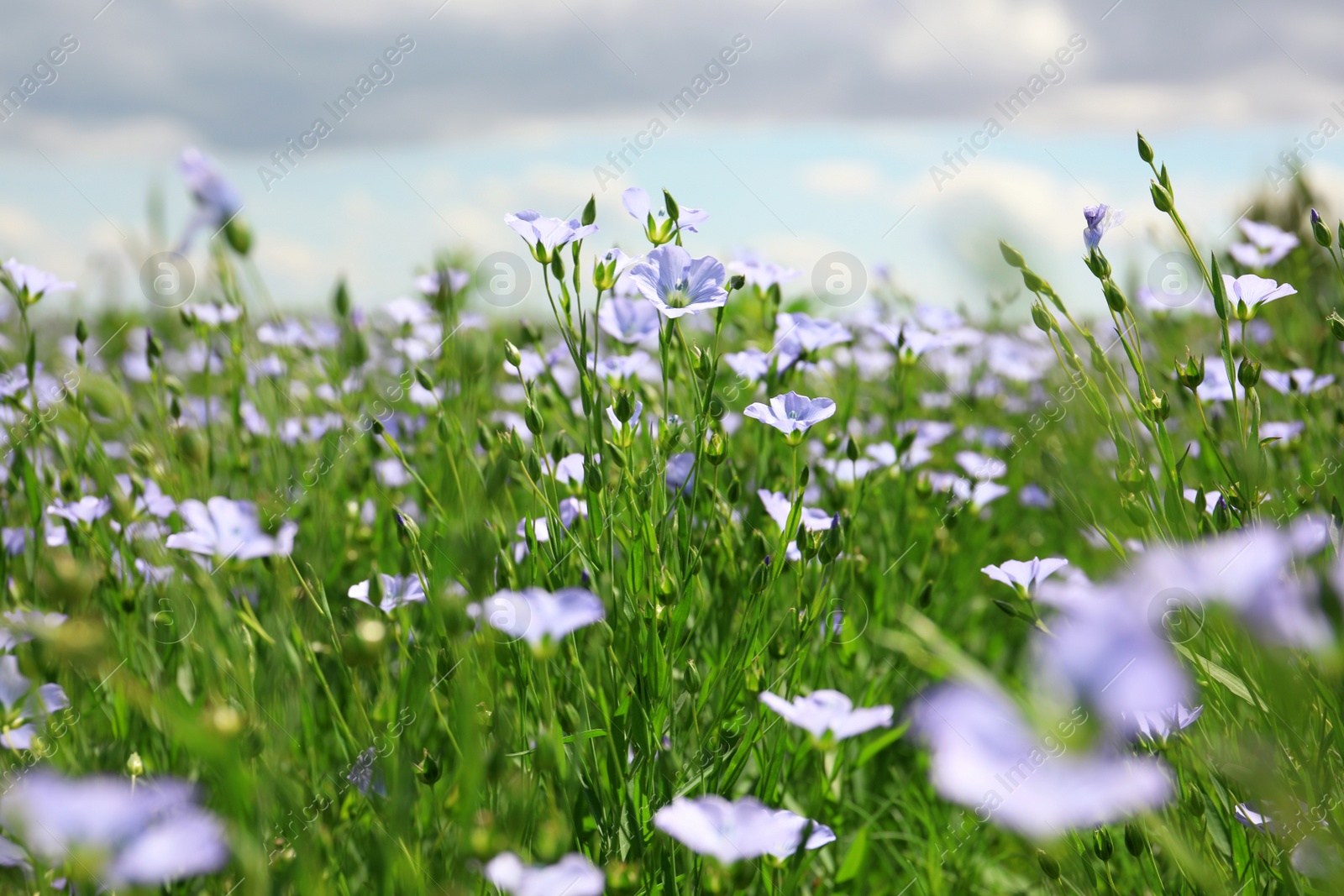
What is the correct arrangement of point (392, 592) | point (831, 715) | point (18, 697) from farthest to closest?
point (392, 592), point (18, 697), point (831, 715)

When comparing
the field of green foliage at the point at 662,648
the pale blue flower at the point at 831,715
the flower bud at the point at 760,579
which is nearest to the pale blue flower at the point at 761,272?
→ the field of green foliage at the point at 662,648

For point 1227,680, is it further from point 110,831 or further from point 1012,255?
point 110,831

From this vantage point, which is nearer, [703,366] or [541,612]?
[541,612]

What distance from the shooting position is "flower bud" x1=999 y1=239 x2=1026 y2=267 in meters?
1.29

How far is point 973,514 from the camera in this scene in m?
2.47

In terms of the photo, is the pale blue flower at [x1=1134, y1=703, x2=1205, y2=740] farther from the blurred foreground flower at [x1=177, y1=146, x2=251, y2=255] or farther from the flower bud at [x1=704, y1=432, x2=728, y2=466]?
the blurred foreground flower at [x1=177, y1=146, x2=251, y2=255]

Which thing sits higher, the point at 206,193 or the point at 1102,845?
the point at 206,193

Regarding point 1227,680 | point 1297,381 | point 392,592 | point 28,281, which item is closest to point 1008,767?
point 1227,680

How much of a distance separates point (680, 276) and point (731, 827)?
82 centimetres

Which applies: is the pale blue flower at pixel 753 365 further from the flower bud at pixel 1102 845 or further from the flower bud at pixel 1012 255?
the flower bud at pixel 1102 845

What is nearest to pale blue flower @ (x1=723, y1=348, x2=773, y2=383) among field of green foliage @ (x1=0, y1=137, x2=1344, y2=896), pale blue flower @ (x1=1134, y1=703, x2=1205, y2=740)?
field of green foliage @ (x1=0, y1=137, x2=1344, y2=896)

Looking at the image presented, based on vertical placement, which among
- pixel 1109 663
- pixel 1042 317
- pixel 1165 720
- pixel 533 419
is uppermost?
pixel 1109 663

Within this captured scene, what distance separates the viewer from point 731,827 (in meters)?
0.91

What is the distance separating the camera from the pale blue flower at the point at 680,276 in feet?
4.43
